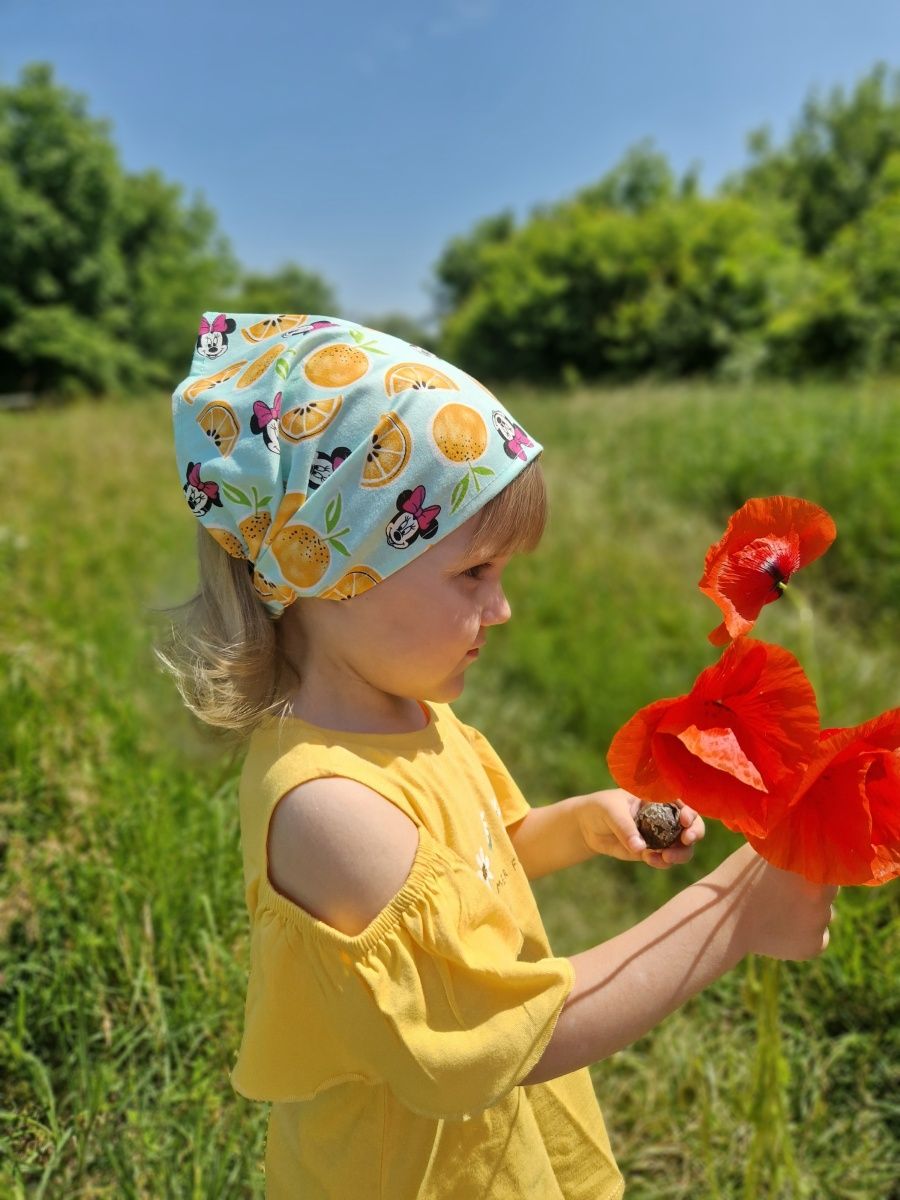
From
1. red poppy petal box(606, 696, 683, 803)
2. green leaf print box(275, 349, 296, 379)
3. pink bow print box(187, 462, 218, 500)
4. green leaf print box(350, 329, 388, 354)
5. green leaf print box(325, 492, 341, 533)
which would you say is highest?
green leaf print box(350, 329, 388, 354)

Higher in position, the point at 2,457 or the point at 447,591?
the point at 447,591

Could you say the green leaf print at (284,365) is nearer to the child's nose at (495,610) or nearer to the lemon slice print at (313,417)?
the lemon slice print at (313,417)

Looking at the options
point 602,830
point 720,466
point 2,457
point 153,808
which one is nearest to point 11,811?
point 153,808

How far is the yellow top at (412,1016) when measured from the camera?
→ 964 millimetres

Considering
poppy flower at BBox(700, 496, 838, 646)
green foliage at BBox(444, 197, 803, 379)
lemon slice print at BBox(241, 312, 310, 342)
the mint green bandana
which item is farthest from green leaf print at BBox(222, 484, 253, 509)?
green foliage at BBox(444, 197, 803, 379)

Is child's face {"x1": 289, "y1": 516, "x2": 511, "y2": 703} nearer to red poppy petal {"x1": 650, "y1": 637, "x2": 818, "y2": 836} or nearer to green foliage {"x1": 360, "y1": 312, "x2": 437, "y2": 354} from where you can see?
red poppy petal {"x1": 650, "y1": 637, "x2": 818, "y2": 836}

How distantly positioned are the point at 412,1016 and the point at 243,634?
534 mm

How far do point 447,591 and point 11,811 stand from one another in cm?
159

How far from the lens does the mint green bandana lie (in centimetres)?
112

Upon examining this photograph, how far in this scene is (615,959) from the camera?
1.11 metres

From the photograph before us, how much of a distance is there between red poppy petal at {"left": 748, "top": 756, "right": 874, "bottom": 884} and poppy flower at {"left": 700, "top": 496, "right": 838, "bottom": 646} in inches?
7.0

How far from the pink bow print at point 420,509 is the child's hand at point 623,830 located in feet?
1.49

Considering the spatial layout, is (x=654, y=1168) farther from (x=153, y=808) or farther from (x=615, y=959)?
(x=153, y=808)

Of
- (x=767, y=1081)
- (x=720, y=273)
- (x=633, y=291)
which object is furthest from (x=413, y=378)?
(x=633, y=291)
